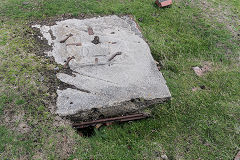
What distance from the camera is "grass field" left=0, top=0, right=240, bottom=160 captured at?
124 inches

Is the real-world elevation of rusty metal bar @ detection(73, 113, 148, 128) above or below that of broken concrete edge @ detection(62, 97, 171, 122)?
below

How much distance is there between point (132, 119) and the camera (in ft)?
11.6

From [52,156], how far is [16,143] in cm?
53

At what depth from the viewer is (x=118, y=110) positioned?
3547mm

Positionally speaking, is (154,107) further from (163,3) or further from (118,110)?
(163,3)

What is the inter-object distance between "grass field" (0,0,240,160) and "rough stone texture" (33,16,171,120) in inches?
9.5

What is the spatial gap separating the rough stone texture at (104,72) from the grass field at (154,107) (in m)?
0.24

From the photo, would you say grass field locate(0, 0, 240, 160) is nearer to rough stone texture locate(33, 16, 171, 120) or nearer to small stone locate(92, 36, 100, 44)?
rough stone texture locate(33, 16, 171, 120)

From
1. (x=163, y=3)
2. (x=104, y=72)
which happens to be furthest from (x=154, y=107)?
(x=163, y=3)

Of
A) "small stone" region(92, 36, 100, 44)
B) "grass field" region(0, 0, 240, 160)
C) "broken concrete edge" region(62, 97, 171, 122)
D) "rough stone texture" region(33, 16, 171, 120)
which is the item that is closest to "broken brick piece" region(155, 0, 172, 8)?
"grass field" region(0, 0, 240, 160)

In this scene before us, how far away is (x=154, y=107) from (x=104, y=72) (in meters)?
1.03

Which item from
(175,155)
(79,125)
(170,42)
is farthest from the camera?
(170,42)

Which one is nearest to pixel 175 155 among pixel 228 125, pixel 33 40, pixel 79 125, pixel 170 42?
pixel 228 125

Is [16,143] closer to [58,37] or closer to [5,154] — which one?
[5,154]
